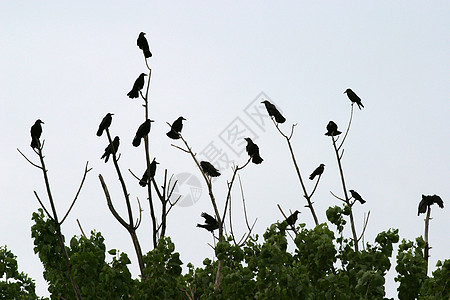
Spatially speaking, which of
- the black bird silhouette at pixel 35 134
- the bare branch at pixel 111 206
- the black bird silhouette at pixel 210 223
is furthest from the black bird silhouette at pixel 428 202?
the black bird silhouette at pixel 35 134

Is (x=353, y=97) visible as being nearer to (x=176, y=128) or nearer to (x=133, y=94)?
(x=176, y=128)

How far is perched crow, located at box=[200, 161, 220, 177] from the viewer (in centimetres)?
765

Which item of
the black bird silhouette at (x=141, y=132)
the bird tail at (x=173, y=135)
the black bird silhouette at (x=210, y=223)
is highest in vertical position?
the bird tail at (x=173, y=135)

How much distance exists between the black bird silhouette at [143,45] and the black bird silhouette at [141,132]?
922 millimetres

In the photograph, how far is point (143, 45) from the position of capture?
310 inches

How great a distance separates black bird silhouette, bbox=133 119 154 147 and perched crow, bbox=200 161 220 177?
0.77 meters

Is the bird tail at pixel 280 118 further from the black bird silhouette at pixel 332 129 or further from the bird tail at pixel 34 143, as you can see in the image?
the bird tail at pixel 34 143

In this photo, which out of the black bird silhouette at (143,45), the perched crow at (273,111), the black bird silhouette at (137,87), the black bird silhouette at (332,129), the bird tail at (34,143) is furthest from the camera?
the black bird silhouette at (332,129)

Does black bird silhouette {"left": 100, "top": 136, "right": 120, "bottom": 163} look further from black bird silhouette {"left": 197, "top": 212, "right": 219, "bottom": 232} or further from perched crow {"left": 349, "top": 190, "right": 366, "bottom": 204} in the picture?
perched crow {"left": 349, "top": 190, "right": 366, "bottom": 204}

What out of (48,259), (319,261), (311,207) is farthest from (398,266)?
(48,259)

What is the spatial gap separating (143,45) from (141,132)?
3.71 feet

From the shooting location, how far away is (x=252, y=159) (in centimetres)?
756

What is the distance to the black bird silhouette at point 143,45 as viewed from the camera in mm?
7844

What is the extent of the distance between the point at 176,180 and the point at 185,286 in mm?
1436
